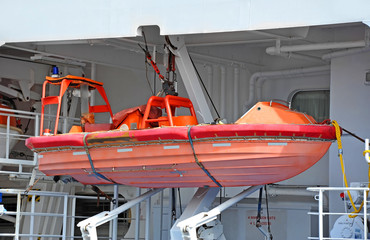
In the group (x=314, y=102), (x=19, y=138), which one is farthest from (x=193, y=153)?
(x=19, y=138)

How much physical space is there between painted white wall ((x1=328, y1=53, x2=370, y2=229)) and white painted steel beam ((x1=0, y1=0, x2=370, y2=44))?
196 centimetres

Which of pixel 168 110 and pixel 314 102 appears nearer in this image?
pixel 168 110

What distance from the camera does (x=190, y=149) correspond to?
7.20m

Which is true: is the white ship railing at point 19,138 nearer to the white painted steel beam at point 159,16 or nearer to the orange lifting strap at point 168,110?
the white painted steel beam at point 159,16

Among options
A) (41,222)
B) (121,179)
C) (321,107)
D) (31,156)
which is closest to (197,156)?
(121,179)

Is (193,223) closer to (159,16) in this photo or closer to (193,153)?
(193,153)

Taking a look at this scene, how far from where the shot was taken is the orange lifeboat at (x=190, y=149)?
6.91m

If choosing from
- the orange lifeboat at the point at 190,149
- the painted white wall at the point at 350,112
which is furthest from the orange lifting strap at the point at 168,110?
the painted white wall at the point at 350,112

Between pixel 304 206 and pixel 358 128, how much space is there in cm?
145

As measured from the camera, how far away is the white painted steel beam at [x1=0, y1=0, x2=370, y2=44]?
705 cm

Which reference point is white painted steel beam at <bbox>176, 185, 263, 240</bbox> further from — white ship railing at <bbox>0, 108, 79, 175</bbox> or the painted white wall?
white ship railing at <bbox>0, 108, 79, 175</bbox>

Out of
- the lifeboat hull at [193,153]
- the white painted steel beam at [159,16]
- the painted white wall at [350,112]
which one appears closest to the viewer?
the lifeboat hull at [193,153]

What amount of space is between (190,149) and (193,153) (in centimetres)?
5

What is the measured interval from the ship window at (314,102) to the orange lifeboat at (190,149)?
251 centimetres
